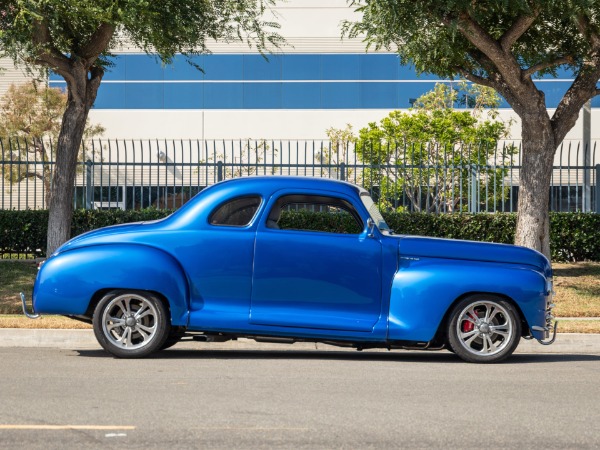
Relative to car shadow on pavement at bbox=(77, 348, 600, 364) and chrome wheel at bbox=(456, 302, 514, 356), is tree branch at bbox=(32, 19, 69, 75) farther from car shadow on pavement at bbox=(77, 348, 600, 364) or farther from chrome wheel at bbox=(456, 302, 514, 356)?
chrome wheel at bbox=(456, 302, 514, 356)

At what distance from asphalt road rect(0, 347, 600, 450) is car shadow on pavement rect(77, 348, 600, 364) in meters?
0.05

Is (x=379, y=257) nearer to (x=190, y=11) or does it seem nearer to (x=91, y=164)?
(x=190, y=11)

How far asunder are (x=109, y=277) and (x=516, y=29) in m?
9.23

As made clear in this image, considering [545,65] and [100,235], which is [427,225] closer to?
[545,65]

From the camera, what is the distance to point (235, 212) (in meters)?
10.1

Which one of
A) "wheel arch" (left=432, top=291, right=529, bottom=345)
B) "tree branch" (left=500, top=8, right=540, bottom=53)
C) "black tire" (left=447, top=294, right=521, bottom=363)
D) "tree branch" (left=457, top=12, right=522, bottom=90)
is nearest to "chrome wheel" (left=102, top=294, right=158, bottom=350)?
"wheel arch" (left=432, top=291, right=529, bottom=345)

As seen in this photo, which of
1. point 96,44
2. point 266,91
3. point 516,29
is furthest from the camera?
point 266,91

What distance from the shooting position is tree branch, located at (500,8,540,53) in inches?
637

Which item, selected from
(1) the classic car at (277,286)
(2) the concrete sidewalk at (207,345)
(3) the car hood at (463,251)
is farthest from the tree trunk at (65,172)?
(3) the car hood at (463,251)

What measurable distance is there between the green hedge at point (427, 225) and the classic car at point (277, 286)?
10.3 m

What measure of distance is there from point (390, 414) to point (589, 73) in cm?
1198

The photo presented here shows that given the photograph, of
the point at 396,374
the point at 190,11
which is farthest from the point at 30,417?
the point at 190,11

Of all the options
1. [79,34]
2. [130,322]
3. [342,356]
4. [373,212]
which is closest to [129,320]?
[130,322]

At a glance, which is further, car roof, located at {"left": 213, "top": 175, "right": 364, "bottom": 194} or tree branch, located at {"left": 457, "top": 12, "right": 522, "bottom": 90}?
tree branch, located at {"left": 457, "top": 12, "right": 522, "bottom": 90}
